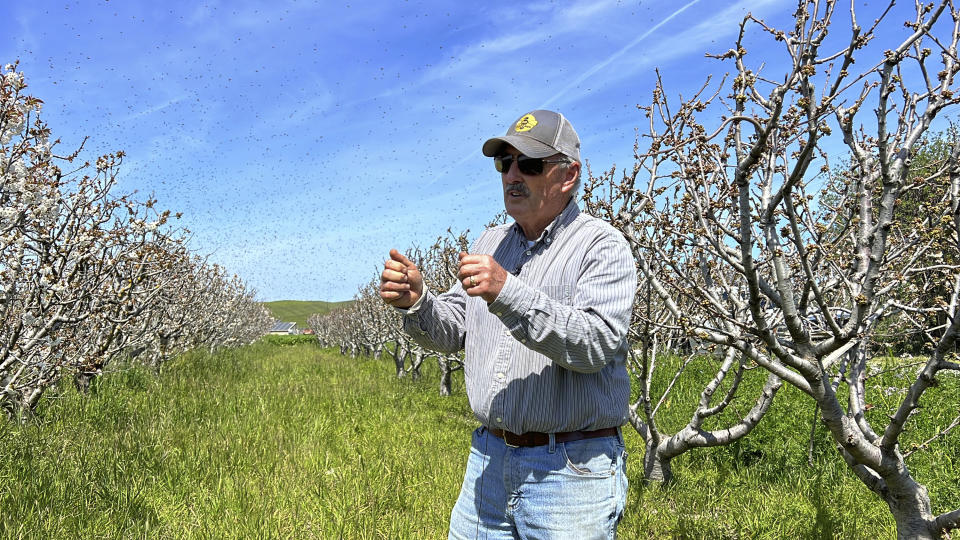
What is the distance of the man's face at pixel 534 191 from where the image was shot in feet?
7.98

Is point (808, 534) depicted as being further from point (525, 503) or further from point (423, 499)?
point (525, 503)

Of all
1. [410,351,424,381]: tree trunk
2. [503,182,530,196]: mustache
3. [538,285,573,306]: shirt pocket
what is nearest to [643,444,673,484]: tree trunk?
[538,285,573,306]: shirt pocket

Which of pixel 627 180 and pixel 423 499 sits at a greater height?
pixel 627 180

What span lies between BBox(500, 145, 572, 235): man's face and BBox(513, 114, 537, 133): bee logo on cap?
9 cm

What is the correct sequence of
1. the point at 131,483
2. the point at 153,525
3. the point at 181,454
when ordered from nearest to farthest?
the point at 153,525
the point at 131,483
the point at 181,454

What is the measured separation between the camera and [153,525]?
4.29 m

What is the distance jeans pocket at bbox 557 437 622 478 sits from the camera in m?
2.21

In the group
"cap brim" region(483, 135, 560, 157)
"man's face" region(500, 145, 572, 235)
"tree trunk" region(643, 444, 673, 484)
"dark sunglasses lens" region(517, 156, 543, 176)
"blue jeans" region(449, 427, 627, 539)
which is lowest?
"tree trunk" region(643, 444, 673, 484)

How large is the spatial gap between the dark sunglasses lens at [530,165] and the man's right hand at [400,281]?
1.89ft

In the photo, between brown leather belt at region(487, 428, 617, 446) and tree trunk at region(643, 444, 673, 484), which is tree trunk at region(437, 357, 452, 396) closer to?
tree trunk at region(643, 444, 673, 484)

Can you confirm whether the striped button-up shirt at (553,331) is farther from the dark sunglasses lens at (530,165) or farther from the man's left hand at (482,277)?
the dark sunglasses lens at (530,165)

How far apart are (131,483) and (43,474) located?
0.61 meters

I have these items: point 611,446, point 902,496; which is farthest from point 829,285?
point 611,446

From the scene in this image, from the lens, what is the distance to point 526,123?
2.47m
